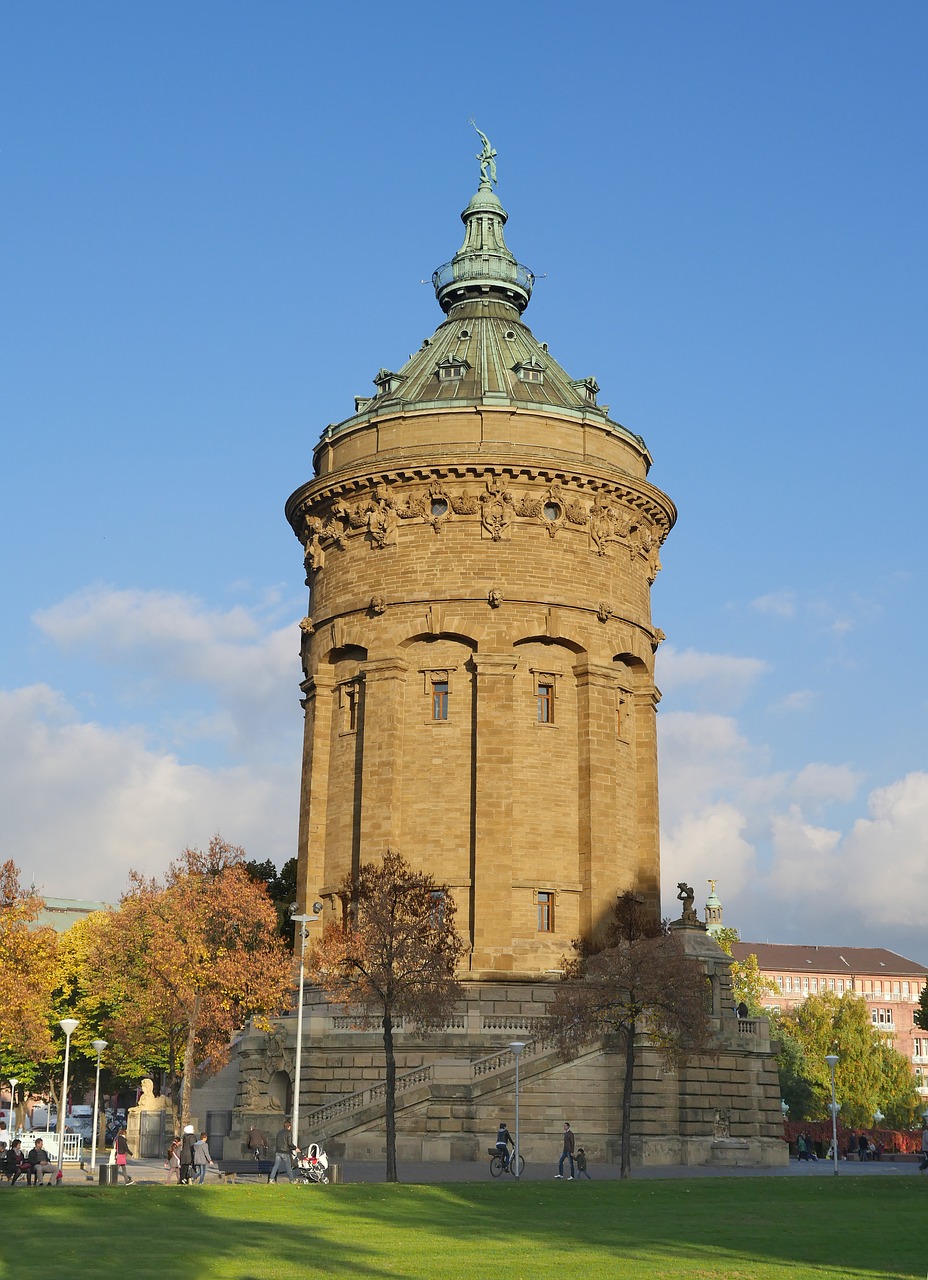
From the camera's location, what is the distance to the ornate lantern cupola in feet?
207

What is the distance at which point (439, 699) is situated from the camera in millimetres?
53594

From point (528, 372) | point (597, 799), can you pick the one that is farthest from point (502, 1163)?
point (528, 372)

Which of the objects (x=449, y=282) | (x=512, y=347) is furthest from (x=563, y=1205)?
(x=449, y=282)

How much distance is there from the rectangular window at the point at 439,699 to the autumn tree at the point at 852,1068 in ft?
173

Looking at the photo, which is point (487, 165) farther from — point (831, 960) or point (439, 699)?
point (831, 960)

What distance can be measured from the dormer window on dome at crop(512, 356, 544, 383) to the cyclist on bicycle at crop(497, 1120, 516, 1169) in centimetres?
2851

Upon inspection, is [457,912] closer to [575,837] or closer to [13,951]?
[575,837]

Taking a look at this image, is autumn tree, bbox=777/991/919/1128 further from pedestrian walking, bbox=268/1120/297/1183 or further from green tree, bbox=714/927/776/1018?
pedestrian walking, bbox=268/1120/297/1183

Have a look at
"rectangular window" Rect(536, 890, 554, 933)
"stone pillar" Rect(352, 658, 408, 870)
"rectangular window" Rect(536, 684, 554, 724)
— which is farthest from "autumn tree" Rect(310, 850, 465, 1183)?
"rectangular window" Rect(536, 684, 554, 724)

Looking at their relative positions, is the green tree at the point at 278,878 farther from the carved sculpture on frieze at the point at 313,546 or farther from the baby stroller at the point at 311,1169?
the baby stroller at the point at 311,1169

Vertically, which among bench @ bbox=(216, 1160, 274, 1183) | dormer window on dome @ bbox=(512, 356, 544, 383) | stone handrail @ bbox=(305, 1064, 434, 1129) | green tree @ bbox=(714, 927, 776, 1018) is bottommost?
bench @ bbox=(216, 1160, 274, 1183)

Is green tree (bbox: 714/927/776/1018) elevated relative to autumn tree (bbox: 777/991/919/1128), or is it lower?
elevated

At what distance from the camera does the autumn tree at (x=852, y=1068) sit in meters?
96.1

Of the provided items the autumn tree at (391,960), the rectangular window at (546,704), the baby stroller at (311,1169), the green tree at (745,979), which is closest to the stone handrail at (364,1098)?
the autumn tree at (391,960)
